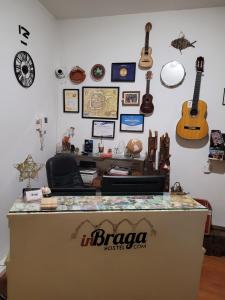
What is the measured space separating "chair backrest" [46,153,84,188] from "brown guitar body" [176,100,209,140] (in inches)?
54.2

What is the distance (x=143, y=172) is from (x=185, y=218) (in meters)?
1.67

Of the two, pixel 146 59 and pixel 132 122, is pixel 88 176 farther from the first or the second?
pixel 146 59

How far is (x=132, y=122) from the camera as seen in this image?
10.2ft

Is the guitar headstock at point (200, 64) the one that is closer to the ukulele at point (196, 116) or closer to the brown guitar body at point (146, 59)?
the ukulele at point (196, 116)

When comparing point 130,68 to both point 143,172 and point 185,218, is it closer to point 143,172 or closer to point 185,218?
point 143,172

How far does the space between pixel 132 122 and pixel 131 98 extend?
32 centimetres

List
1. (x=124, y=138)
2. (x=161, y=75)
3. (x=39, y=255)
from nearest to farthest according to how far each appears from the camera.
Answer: (x=39, y=255), (x=161, y=75), (x=124, y=138)

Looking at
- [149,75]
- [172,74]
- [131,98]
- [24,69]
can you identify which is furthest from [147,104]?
[24,69]

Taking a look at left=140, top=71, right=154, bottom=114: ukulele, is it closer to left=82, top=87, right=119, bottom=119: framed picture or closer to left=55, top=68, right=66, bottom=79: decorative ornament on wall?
left=82, top=87, right=119, bottom=119: framed picture

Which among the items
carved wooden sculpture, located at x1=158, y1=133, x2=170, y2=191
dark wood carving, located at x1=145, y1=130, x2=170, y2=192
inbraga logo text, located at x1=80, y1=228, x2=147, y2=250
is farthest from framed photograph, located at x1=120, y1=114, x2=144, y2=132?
inbraga logo text, located at x1=80, y1=228, x2=147, y2=250

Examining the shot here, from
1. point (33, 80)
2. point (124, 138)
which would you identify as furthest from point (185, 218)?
point (33, 80)

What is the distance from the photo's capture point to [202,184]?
2.99 m

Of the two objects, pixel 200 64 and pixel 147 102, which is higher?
pixel 200 64

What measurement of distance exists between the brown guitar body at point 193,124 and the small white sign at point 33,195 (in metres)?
2.05
